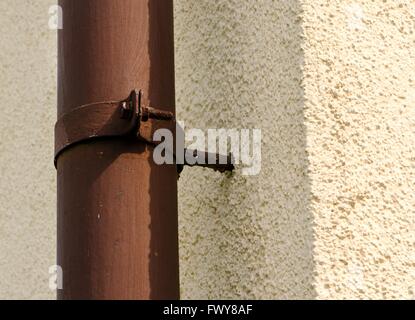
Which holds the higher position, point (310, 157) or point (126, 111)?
point (126, 111)

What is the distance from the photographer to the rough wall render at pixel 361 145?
7.84 ft

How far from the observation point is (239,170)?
266 centimetres

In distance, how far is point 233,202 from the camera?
2646 mm

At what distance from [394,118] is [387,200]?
233mm

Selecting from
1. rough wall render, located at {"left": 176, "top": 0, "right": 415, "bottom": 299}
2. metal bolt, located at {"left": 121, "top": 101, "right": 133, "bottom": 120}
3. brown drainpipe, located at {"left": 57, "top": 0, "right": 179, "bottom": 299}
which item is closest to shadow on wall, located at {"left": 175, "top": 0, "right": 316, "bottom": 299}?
rough wall render, located at {"left": 176, "top": 0, "right": 415, "bottom": 299}

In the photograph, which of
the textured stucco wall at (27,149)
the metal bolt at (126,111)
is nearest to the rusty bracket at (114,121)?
the metal bolt at (126,111)

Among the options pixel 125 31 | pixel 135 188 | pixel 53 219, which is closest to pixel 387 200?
pixel 135 188

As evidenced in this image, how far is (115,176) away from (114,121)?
0.14 metres

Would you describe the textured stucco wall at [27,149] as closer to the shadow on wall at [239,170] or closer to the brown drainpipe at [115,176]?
the shadow on wall at [239,170]

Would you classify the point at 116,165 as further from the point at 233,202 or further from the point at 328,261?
the point at 328,261

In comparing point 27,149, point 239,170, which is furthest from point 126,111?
point 27,149

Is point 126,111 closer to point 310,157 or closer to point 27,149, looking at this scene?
point 310,157
